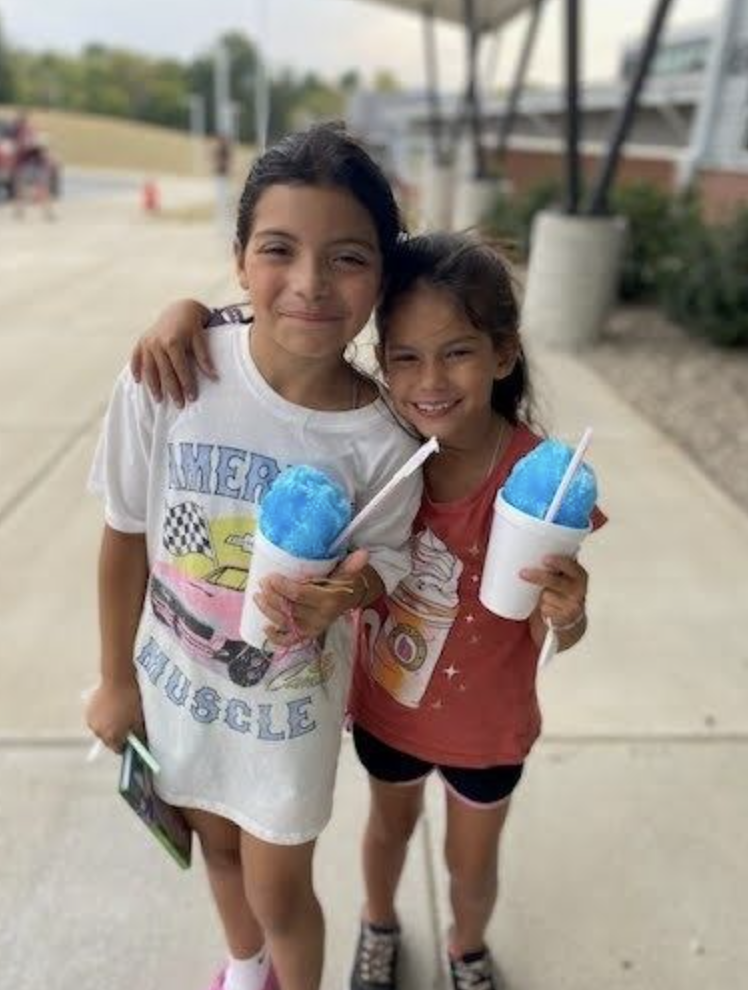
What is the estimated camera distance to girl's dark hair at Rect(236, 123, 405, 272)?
4.22 feet

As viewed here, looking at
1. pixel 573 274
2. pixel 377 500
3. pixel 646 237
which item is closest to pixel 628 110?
pixel 573 274

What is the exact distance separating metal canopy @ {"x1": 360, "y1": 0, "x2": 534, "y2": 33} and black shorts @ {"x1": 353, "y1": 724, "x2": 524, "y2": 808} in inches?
635

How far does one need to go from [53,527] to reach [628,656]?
2.48 m

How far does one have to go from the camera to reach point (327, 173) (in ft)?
4.20

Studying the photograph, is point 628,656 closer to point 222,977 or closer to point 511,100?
point 222,977

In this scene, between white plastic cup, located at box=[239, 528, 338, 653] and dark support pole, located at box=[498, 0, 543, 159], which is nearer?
white plastic cup, located at box=[239, 528, 338, 653]

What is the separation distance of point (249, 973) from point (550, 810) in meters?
0.97

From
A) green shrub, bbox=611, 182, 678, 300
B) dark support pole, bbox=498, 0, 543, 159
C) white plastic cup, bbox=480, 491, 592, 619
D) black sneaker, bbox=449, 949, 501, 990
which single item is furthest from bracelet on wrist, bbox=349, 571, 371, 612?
dark support pole, bbox=498, 0, 543, 159

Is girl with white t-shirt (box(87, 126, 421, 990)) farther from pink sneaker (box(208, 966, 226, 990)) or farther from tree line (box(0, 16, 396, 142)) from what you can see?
tree line (box(0, 16, 396, 142))

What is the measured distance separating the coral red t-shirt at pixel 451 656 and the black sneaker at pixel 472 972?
590 millimetres

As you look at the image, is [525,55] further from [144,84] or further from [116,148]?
[144,84]

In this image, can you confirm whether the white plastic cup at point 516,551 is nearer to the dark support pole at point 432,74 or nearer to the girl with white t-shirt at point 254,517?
the girl with white t-shirt at point 254,517

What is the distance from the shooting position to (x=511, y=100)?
1405 centimetres

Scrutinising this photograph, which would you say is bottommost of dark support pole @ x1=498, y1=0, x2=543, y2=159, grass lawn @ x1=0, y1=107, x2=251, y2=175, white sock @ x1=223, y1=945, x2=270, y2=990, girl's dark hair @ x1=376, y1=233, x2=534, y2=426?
grass lawn @ x1=0, y1=107, x2=251, y2=175
